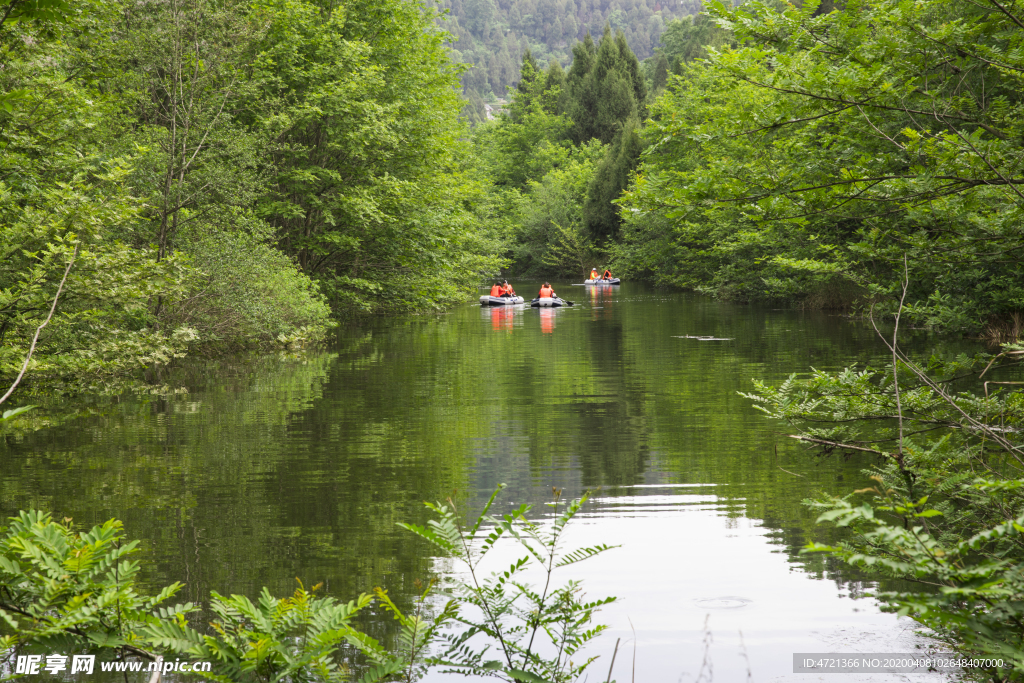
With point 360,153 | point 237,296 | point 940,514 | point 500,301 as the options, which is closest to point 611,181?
point 500,301

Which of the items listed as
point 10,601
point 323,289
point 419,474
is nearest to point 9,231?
point 419,474

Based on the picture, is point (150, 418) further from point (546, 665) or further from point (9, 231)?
point (546, 665)

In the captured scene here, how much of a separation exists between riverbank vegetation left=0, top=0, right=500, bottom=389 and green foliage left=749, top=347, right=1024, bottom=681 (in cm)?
387

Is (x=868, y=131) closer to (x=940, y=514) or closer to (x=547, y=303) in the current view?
(x=940, y=514)

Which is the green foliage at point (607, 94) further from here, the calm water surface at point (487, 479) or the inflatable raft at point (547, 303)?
the calm water surface at point (487, 479)

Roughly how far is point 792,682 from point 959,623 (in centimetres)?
230

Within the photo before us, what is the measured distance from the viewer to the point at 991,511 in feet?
16.5

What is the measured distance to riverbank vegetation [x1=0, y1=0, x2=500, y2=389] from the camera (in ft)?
40.1

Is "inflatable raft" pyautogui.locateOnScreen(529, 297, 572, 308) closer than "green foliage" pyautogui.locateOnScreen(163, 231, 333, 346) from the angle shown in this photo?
No

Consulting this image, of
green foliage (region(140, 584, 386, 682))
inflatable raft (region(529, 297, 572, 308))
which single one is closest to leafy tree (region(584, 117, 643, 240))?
inflatable raft (region(529, 297, 572, 308))

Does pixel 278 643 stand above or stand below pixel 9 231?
below

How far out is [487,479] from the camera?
933cm

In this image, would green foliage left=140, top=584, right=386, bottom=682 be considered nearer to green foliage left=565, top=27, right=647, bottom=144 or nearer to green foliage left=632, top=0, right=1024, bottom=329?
green foliage left=632, top=0, right=1024, bottom=329

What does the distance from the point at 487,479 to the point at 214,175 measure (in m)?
11.8
